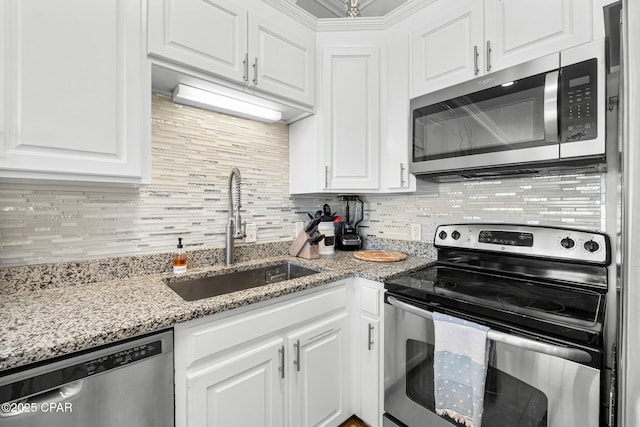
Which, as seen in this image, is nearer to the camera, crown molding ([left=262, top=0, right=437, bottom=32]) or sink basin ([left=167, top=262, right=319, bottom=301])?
sink basin ([left=167, top=262, right=319, bottom=301])

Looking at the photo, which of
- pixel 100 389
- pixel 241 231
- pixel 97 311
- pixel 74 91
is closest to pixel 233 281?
pixel 241 231

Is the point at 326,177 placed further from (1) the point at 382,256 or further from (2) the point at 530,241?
(2) the point at 530,241

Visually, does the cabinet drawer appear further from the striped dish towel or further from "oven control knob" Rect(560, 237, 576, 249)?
"oven control knob" Rect(560, 237, 576, 249)

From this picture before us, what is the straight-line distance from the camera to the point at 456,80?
1494 millimetres

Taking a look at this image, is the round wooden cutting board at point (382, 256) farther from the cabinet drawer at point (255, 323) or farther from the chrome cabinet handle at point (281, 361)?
the chrome cabinet handle at point (281, 361)

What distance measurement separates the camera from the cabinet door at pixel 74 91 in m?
0.90

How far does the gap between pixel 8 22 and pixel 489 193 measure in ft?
7.12

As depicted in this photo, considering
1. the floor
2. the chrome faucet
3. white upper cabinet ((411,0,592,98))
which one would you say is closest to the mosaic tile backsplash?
the chrome faucet

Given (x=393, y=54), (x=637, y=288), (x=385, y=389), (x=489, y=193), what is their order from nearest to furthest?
(x=637, y=288) < (x=385, y=389) < (x=489, y=193) < (x=393, y=54)

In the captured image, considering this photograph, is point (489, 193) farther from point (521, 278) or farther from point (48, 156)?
point (48, 156)

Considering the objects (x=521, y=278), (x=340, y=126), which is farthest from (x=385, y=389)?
(x=340, y=126)

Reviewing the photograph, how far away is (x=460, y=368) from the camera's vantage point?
1.06 meters

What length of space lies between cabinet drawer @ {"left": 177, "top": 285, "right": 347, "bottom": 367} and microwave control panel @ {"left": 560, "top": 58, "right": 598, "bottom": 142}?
3.98ft

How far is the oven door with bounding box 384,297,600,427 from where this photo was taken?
86 cm
